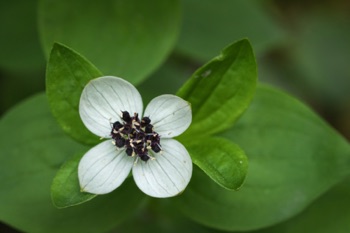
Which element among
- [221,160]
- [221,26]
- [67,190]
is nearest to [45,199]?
[67,190]

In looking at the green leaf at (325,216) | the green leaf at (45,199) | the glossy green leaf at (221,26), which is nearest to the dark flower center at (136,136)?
the green leaf at (45,199)

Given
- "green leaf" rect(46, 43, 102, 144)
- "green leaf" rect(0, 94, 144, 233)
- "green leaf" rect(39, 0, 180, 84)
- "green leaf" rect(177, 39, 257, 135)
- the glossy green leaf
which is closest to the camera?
"green leaf" rect(46, 43, 102, 144)

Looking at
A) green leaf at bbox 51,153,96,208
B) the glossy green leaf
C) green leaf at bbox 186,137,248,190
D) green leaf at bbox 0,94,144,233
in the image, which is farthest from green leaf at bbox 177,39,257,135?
the glossy green leaf

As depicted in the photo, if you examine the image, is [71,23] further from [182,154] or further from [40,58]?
[182,154]

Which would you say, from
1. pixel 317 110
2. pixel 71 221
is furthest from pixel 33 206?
pixel 317 110

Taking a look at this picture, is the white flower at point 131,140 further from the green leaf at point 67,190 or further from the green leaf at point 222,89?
the green leaf at point 222,89

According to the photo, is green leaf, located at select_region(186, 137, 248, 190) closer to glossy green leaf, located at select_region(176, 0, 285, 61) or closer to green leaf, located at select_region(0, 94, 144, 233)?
green leaf, located at select_region(0, 94, 144, 233)
